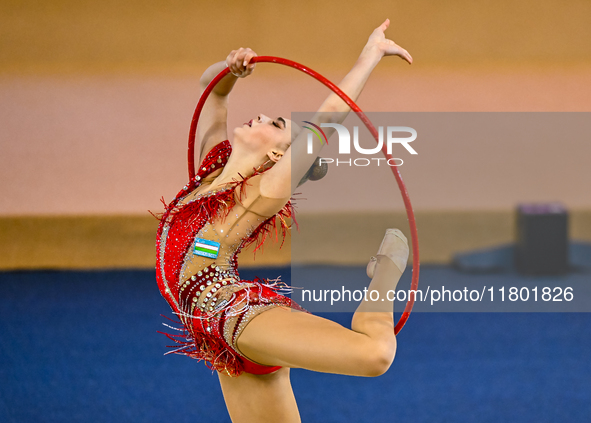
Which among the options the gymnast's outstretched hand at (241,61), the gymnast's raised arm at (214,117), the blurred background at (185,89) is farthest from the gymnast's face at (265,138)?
the blurred background at (185,89)

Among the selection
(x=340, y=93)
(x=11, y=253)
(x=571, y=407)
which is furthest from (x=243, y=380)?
(x=11, y=253)

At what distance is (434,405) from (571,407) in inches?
21.0

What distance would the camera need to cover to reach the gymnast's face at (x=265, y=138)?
1575mm

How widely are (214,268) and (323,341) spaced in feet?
1.19

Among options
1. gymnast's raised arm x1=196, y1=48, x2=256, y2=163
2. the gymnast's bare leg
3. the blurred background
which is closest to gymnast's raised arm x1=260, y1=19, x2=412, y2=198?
the gymnast's bare leg

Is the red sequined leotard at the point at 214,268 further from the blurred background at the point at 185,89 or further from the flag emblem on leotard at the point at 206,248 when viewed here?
the blurred background at the point at 185,89

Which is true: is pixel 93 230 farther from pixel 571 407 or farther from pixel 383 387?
pixel 571 407

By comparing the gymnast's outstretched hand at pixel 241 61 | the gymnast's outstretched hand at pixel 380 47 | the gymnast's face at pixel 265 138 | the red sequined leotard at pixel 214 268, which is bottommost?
the red sequined leotard at pixel 214 268

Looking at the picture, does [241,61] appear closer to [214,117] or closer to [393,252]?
[214,117]

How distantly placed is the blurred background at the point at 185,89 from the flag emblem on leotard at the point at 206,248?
3523 mm

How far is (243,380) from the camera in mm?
1571

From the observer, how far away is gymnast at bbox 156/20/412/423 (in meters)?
1.28

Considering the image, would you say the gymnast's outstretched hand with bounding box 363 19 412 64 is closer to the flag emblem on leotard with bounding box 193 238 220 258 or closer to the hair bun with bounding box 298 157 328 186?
the hair bun with bounding box 298 157 328 186

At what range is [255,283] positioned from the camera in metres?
1.50
